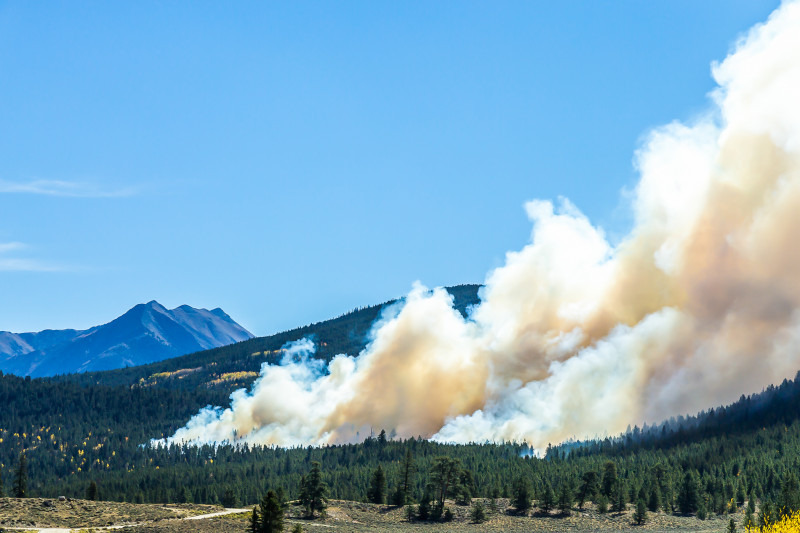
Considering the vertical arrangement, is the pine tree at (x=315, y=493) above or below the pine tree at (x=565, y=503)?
above

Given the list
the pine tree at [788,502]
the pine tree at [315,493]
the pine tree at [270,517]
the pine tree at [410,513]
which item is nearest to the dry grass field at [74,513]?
the pine tree at [315,493]

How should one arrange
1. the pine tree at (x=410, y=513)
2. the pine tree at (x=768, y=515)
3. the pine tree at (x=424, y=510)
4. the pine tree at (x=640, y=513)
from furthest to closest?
the pine tree at (x=640, y=513)
the pine tree at (x=424, y=510)
the pine tree at (x=410, y=513)
the pine tree at (x=768, y=515)

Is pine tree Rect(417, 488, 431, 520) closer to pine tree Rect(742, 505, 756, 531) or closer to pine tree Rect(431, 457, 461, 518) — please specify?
pine tree Rect(431, 457, 461, 518)

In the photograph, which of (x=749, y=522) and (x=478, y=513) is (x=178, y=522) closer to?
(x=478, y=513)

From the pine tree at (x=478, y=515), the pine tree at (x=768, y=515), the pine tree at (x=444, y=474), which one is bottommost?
the pine tree at (x=768, y=515)

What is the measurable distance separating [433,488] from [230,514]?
166ft

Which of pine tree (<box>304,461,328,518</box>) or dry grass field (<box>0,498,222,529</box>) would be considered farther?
pine tree (<box>304,461,328,518</box>)

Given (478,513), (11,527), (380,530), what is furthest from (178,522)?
(478,513)

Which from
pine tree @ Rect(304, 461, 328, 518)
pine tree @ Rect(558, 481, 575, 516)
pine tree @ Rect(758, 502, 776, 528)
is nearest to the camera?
pine tree @ Rect(758, 502, 776, 528)

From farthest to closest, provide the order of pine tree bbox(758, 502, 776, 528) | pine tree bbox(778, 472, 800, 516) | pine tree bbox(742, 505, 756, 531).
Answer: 1. pine tree bbox(778, 472, 800, 516)
2. pine tree bbox(742, 505, 756, 531)
3. pine tree bbox(758, 502, 776, 528)

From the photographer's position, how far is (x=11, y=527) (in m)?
132

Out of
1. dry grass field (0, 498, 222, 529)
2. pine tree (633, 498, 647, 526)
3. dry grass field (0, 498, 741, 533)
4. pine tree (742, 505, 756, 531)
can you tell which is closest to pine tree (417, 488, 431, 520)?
dry grass field (0, 498, 741, 533)

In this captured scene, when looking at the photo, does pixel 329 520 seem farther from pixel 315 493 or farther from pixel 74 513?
pixel 74 513

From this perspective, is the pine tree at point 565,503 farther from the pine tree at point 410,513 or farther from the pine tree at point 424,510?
the pine tree at point 410,513
